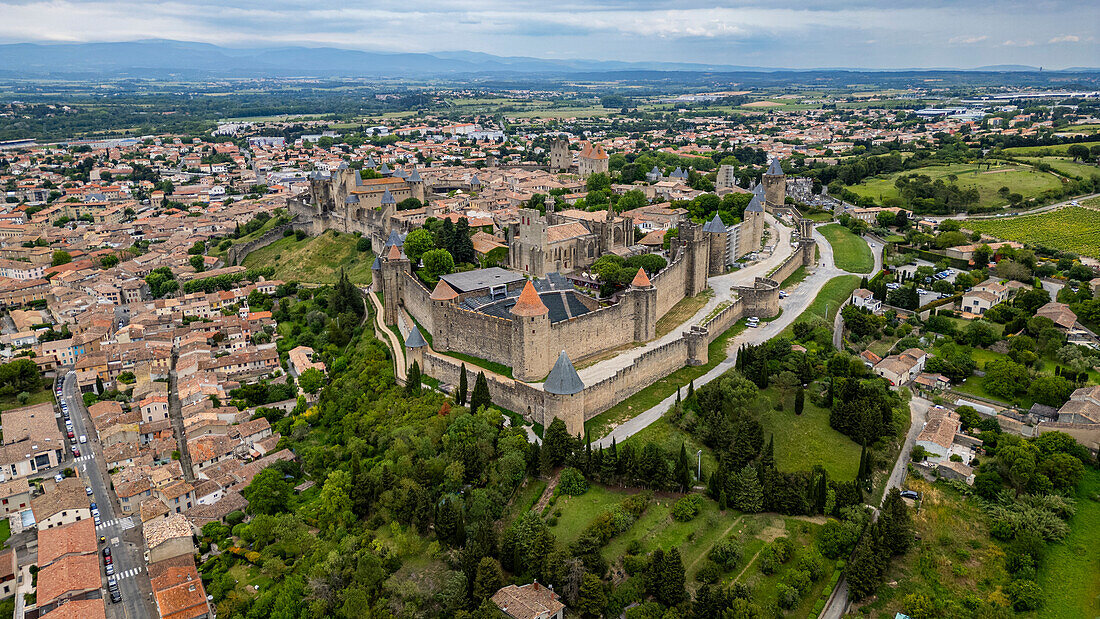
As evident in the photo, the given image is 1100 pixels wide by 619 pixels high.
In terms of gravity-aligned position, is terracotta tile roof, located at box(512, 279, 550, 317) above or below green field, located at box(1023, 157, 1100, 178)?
below

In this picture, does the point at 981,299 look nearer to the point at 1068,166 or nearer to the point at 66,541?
the point at 66,541

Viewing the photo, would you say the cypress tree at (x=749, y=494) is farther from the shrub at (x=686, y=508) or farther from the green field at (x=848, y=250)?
the green field at (x=848, y=250)

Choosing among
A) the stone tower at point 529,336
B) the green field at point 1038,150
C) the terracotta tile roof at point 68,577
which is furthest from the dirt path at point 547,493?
the green field at point 1038,150

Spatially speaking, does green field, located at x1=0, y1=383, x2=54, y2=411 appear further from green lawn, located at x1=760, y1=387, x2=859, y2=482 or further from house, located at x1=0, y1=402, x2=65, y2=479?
green lawn, located at x1=760, y1=387, x2=859, y2=482

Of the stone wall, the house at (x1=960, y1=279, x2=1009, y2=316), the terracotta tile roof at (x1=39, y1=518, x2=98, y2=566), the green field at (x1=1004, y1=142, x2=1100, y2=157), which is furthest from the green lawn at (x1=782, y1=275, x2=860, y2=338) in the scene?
the green field at (x1=1004, y1=142, x2=1100, y2=157)

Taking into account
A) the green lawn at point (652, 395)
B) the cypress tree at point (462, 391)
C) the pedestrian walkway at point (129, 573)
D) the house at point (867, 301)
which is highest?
the house at point (867, 301)

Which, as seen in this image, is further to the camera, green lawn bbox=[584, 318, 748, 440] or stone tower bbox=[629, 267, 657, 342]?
stone tower bbox=[629, 267, 657, 342]

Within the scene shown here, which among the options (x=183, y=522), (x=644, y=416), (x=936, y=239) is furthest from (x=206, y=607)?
(x=936, y=239)
